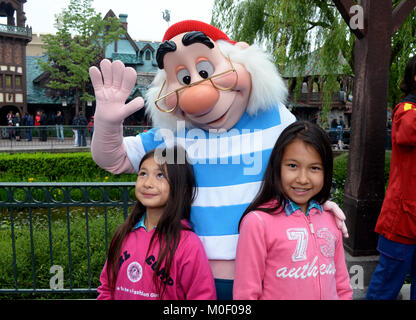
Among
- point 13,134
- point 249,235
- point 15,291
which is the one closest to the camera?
point 249,235

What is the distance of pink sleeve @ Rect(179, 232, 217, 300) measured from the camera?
1.55 metres

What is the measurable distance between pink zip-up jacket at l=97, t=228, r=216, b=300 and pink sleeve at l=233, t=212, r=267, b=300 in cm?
16

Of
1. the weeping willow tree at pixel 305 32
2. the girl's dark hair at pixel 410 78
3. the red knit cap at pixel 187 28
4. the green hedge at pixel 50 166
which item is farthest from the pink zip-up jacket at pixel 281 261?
the green hedge at pixel 50 166

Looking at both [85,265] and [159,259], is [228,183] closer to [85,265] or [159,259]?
[159,259]

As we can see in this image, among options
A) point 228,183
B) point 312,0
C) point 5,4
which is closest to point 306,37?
point 312,0

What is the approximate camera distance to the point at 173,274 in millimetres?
1565

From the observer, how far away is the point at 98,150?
1.83 metres

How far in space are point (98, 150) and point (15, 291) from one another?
231cm

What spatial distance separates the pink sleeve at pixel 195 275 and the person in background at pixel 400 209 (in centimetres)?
145

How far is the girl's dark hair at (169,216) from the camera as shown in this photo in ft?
5.14

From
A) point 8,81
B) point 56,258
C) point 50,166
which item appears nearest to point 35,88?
point 8,81

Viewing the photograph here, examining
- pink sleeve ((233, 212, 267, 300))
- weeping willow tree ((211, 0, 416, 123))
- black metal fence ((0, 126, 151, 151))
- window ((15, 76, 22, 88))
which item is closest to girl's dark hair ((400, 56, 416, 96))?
A: pink sleeve ((233, 212, 267, 300))

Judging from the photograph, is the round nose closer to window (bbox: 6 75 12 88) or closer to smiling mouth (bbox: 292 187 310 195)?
smiling mouth (bbox: 292 187 310 195)

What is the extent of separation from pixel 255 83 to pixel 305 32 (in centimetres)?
661
